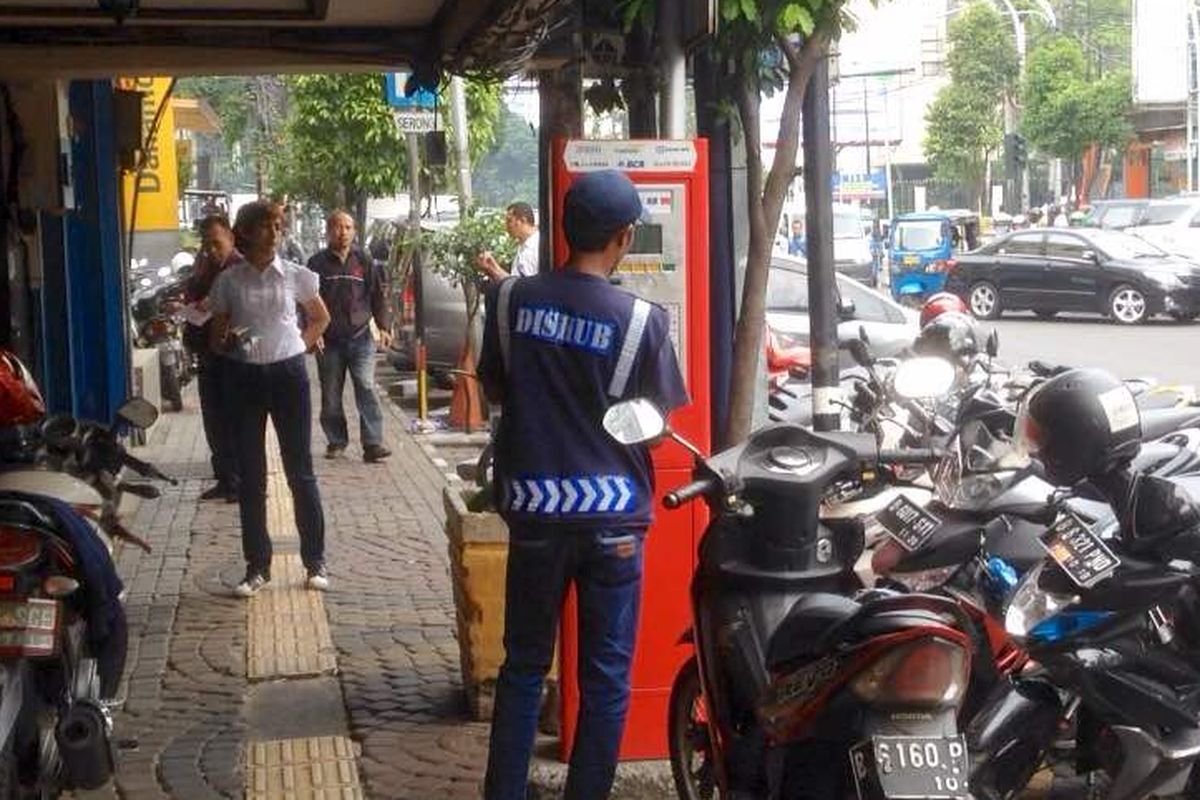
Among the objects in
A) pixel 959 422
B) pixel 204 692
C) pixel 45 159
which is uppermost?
pixel 45 159

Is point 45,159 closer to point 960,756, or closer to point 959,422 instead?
point 959,422

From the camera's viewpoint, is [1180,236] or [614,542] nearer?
[614,542]

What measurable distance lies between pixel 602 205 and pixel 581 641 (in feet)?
3.88

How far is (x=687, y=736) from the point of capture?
5520mm

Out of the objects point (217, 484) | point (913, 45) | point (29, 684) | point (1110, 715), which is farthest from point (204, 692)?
point (913, 45)

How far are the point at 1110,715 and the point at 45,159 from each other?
679 cm

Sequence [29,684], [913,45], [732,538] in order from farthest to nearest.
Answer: [913,45]
[29,684]
[732,538]

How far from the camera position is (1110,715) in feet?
16.9

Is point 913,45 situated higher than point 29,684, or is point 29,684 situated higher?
point 913,45

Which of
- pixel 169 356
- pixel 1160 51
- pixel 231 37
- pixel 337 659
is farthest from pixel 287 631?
pixel 1160 51

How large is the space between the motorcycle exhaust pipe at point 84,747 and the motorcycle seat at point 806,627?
→ 1.97m

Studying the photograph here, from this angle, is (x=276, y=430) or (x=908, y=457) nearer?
(x=908, y=457)

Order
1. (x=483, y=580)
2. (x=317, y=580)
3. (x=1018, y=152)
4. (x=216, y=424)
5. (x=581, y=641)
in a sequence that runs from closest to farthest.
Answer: (x=581, y=641) → (x=483, y=580) → (x=317, y=580) → (x=216, y=424) → (x=1018, y=152)

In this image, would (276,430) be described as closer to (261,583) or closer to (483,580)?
(261,583)
